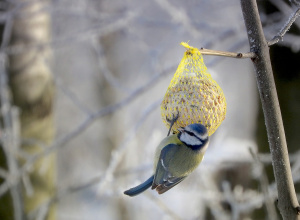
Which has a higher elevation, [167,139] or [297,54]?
[297,54]

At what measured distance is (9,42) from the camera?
3566 mm

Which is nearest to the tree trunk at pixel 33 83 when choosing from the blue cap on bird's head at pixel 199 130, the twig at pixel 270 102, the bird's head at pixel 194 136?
the bird's head at pixel 194 136

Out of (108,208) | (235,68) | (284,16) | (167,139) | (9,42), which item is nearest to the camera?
(167,139)

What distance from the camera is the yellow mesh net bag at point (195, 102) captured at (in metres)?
1.63

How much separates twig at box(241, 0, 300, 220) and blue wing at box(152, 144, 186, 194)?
553 millimetres

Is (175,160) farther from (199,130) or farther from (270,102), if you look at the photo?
(270,102)

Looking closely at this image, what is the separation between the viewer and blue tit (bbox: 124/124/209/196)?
5.19 ft

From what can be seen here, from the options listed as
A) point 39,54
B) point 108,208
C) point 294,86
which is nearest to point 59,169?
point 108,208

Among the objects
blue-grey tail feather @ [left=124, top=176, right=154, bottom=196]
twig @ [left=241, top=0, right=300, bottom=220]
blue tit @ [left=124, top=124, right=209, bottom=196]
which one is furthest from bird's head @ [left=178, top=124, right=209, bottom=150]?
twig @ [left=241, top=0, right=300, bottom=220]

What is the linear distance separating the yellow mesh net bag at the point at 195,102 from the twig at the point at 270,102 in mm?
528

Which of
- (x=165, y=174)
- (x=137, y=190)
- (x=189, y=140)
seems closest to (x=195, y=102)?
(x=189, y=140)

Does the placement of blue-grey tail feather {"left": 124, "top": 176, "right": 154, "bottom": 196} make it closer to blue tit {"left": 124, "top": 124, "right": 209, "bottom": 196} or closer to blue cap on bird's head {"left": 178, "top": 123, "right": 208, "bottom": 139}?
blue tit {"left": 124, "top": 124, "right": 209, "bottom": 196}

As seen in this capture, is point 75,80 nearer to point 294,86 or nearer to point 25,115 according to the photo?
point 25,115

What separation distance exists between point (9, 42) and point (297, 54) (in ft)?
7.61
